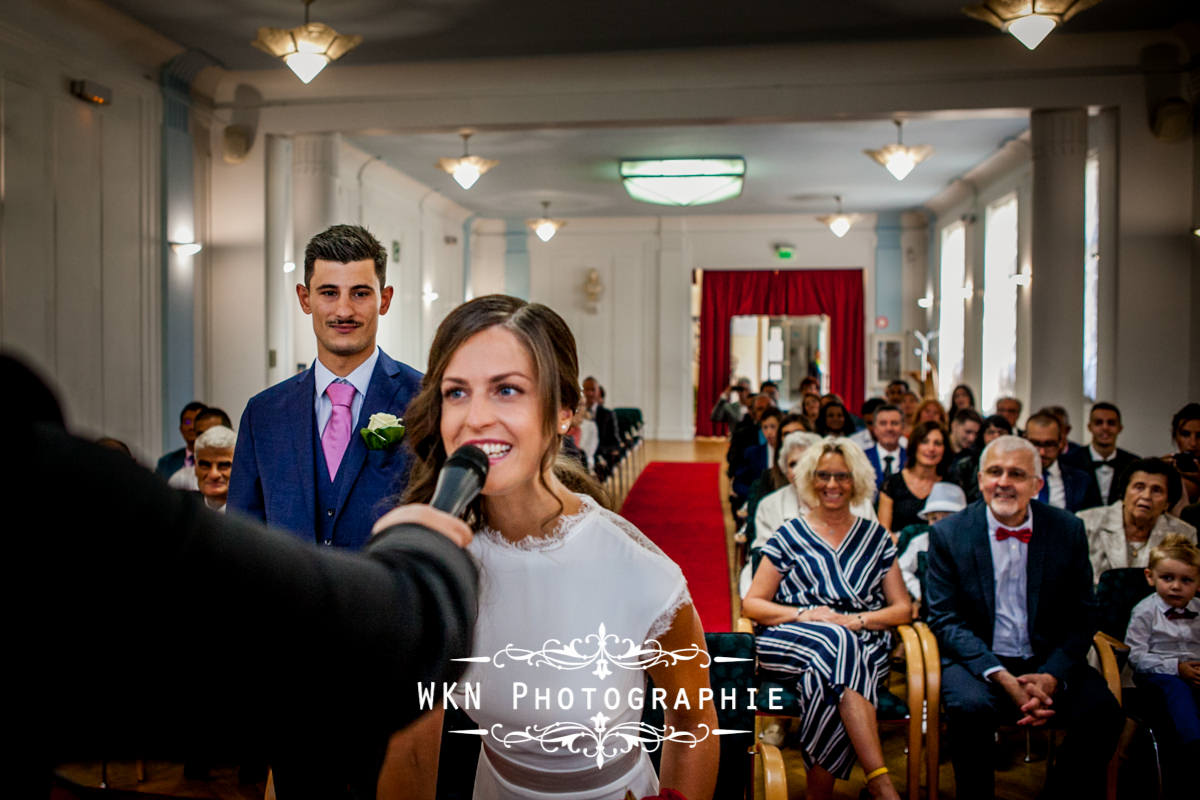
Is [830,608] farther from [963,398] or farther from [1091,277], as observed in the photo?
[1091,277]

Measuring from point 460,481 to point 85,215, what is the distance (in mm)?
7454

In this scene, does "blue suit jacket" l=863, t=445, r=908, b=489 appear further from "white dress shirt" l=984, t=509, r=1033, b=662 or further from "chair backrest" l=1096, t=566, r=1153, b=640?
"white dress shirt" l=984, t=509, r=1033, b=662

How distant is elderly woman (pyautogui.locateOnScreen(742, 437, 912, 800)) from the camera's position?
313 cm

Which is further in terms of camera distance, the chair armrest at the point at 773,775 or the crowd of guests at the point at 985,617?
the crowd of guests at the point at 985,617

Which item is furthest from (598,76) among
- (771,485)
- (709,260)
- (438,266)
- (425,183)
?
(709,260)

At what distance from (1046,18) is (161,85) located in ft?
21.9

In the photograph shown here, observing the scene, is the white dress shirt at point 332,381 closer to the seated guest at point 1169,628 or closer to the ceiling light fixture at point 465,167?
the seated guest at point 1169,628

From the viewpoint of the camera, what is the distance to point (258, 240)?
27.6ft

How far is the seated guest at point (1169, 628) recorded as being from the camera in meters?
3.29

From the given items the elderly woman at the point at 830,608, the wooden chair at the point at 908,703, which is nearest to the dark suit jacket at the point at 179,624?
the elderly woman at the point at 830,608

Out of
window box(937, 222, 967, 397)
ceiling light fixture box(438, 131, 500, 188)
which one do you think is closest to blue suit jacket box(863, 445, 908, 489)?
ceiling light fixture box(438, 131, 500, 188)

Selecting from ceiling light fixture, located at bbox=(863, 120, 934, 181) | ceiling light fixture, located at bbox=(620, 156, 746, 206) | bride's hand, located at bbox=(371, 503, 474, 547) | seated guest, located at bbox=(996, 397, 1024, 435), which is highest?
ceiling light fixture, located at bbox=(620, 156, 746, 206)

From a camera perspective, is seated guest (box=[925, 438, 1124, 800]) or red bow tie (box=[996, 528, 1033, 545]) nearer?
seated guest (box=[925, 438, 1124, 800])

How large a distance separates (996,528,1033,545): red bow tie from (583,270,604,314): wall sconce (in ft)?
48.2
